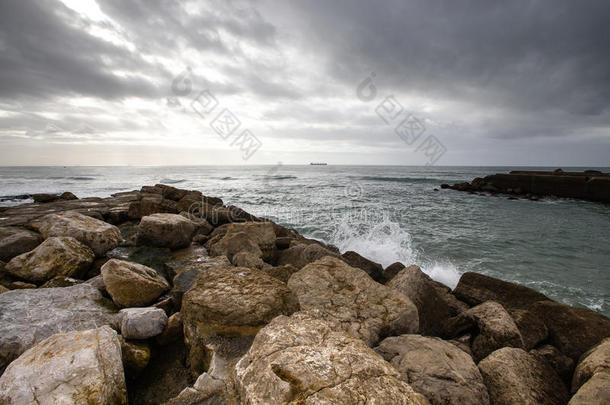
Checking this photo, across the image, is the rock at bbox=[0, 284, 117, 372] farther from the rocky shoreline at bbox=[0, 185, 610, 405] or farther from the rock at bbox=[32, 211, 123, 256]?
the rock at bbox=[32, 211, 123, 256]

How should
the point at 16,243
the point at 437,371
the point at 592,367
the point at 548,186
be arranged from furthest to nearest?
1. the point at 548,186
2. the point at 16,243
3. the point at 592,367
4. the point at 437,371

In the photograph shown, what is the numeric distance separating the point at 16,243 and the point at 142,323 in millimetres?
4205

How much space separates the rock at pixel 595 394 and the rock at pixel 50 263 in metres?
Result: 5.43

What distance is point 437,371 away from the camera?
2.01m

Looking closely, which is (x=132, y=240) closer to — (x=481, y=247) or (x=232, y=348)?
(x=232, y=348)

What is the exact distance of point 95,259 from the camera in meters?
4.29

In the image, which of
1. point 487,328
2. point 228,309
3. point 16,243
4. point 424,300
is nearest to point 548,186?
point 424,300

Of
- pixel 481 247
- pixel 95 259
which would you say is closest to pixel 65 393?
pixel 95 259

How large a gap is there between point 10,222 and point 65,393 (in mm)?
7764

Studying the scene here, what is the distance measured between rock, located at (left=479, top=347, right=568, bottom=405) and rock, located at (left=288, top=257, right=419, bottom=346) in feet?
2.53

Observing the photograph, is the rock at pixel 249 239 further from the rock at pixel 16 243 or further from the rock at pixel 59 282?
the rock at pixel 16 243

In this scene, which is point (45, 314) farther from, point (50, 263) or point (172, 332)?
point (50, 263)

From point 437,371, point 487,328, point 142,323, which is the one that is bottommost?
point 487,328

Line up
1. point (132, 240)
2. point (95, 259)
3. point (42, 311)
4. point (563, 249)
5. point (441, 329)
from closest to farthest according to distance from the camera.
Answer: point (42, 311) < point (441, 329) < point (95, 259) < point (132, 240) < point (563, 249)
